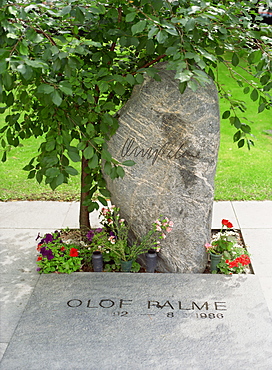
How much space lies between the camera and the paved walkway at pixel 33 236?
357 centimetres

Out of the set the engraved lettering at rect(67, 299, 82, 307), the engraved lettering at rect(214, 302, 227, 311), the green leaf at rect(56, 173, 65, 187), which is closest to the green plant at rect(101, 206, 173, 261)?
the engraved lettering at rect(67, 299, 82, 307)

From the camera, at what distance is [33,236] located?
462 cm

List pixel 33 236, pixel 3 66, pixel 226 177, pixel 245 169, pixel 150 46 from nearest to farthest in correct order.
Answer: pixel 3 66 → pixel 150 46 → pixel 33 236 → pixel 226 177 → pixel 245 169

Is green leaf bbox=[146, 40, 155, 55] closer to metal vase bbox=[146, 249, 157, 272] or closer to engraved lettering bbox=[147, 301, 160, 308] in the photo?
metal vase bbox=[146, 249, 157, 272]

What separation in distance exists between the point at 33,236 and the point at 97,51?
199cm

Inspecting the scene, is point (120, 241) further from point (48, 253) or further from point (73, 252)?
point (48, 253)

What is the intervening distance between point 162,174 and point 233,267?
3.34ft

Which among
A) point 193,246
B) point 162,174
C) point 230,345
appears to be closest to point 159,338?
point 230,345

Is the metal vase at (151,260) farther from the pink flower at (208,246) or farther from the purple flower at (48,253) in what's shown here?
the purple flower at (48,253)

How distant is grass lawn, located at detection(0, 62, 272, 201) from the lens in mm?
5848

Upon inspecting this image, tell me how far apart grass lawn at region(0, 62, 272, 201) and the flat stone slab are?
6.57 feet

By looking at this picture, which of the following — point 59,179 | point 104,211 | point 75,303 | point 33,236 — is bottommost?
point 33,236

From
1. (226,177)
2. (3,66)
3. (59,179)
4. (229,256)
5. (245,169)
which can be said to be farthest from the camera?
(245,169)

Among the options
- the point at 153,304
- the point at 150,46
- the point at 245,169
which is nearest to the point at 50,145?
the point at 150,46
